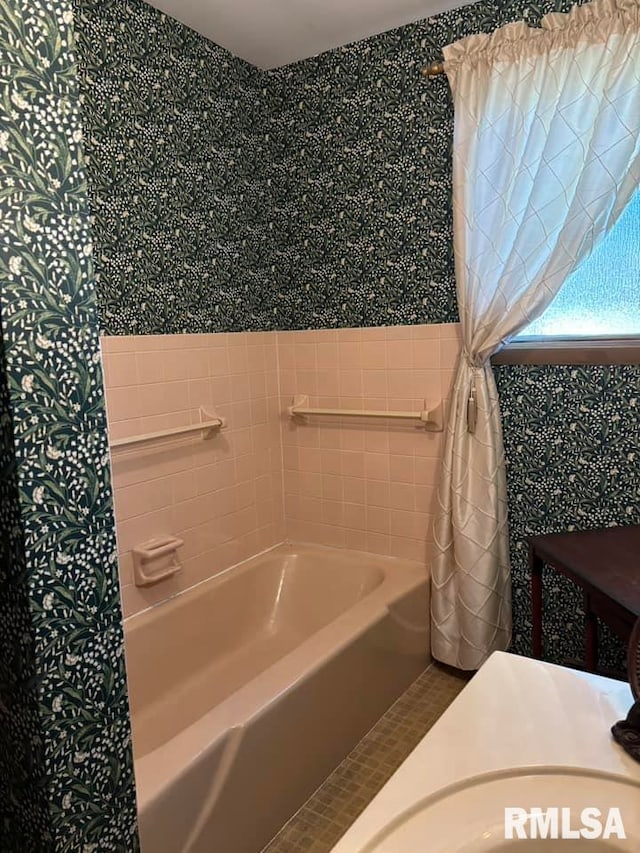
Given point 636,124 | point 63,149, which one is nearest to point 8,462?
point 63,149

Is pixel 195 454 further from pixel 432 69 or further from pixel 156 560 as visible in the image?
pixel 432 69

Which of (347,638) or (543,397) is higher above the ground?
(543,397)

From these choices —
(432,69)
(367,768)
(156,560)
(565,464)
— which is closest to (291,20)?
(432,69)

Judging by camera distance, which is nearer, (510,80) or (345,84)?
(510,80)

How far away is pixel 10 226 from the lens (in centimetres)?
94

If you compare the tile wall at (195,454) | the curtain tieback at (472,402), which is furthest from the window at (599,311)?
the tile wall at (195,454)

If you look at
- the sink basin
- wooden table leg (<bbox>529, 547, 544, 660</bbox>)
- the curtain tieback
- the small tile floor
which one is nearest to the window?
the curtain tieback

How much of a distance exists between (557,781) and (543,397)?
171cm

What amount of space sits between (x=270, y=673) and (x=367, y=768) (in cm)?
51

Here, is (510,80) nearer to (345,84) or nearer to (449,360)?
(345,84)

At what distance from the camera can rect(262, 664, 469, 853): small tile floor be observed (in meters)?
1.76

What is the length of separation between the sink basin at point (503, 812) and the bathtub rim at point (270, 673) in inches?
34.0

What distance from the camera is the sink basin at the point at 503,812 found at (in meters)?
0.70

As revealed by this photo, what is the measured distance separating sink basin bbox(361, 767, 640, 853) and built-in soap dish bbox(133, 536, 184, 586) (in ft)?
5.35
